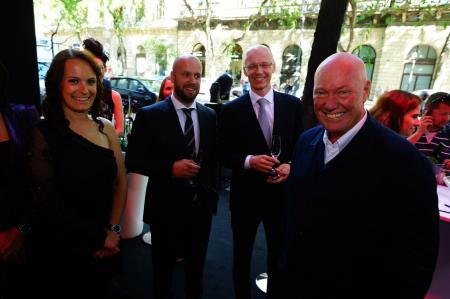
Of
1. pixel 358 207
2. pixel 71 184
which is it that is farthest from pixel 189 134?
pixel 358 207

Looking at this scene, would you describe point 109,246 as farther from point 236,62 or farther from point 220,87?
point 236,62

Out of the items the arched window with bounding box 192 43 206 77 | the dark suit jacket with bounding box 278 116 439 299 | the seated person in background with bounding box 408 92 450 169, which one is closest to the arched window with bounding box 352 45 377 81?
the arched window with bounding box 192 43 206 77

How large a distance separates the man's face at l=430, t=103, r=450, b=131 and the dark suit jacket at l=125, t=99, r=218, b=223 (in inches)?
105

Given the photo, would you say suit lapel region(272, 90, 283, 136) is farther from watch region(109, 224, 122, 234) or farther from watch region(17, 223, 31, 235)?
watch region(17, 223, 31, 235)

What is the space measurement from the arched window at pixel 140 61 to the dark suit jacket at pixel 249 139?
1097 inches

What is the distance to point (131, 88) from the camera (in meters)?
12.3

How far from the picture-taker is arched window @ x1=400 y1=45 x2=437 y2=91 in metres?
18.9

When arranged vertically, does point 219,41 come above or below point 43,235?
above

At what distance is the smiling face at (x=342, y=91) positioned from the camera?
1.35 metres

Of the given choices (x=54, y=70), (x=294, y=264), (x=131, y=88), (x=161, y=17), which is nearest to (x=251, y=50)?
(x=54, y=70)

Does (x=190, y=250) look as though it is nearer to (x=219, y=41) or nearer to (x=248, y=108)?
(x=248, y=108)

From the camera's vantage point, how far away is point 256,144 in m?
2.24

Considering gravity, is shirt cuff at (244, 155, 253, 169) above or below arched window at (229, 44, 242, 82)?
below

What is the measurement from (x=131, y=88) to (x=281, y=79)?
13962mm
